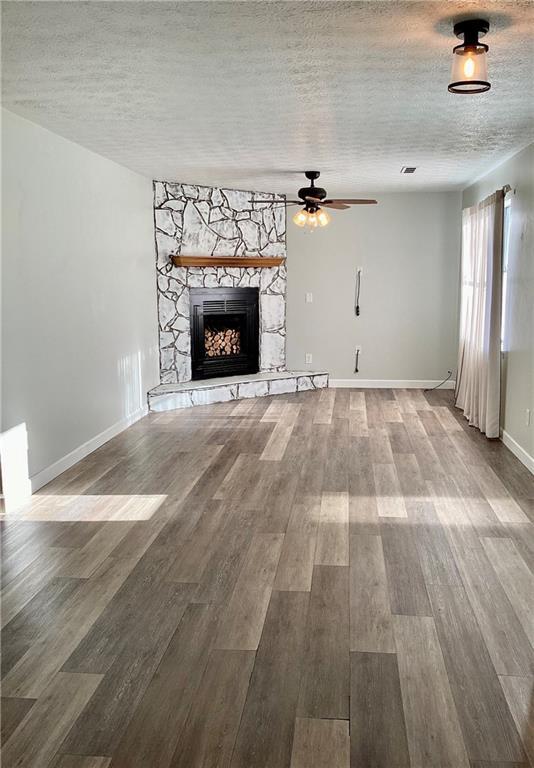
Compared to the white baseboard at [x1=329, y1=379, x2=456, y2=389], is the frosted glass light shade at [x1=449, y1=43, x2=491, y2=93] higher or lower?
higher

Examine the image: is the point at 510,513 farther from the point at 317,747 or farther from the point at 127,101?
the point at 127,101

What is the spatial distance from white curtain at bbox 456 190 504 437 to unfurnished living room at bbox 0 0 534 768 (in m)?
0.04

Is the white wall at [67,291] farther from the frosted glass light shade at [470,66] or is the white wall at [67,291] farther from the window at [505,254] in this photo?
the window at [505,254]

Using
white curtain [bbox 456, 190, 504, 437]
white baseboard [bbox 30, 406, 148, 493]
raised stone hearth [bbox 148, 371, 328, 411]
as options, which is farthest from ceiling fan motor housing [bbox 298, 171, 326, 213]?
white baseboard [bbox 30, 406, 148, 493]

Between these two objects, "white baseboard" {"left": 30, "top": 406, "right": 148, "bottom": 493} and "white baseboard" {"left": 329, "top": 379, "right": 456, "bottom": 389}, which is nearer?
"white baseboard" {"left": 30, "top": 406, "right": 148, "bottom": 493}

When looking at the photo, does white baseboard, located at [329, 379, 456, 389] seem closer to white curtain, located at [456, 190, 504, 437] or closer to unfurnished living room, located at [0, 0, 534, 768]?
unfurnished living room, located at [0, 0, 534, 768]

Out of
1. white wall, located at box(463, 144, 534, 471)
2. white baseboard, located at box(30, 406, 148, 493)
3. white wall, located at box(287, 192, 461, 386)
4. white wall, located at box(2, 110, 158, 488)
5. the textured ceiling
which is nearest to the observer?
the textured ceiling

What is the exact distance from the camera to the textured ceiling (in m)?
2.71

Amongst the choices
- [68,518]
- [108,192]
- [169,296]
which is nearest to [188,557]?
[68,518]

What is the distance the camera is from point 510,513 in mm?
4168

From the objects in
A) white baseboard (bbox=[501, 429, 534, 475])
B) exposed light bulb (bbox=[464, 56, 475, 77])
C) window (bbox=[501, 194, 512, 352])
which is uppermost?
exposed light bulb (bbox=[464, 56, 475, 77])

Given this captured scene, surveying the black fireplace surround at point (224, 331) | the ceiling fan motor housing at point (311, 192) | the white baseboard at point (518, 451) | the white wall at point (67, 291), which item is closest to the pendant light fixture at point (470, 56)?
the white wall at point (67, 291)

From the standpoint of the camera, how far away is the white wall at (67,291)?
4.41 metres

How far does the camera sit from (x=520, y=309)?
5672mm
